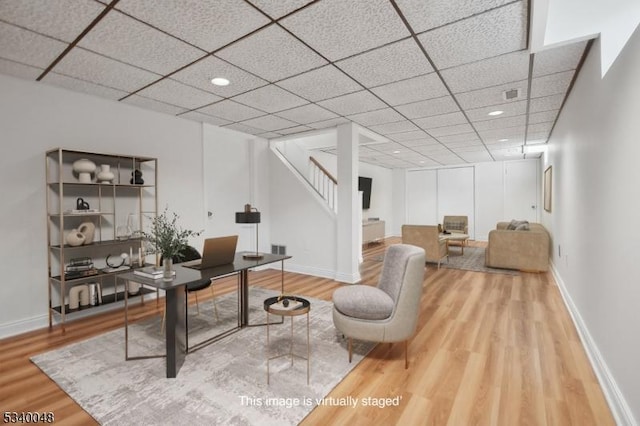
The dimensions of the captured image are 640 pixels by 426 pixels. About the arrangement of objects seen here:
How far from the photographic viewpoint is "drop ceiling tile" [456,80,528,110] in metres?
3.25

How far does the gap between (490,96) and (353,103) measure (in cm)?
160

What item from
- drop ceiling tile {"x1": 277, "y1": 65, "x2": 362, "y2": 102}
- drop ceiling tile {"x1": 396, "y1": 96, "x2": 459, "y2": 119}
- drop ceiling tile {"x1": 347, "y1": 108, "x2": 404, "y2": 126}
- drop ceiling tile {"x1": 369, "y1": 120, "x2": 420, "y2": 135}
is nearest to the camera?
drop ceiling tile {"x1": 277, "y1": 65, "x2": 362, "y2": 102}

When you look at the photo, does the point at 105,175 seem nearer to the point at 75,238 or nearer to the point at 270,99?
the point at 75,238

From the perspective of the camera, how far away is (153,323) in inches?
129

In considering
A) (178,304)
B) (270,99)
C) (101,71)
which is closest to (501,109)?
(270,99)

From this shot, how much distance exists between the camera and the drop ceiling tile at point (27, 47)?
87.9 inches

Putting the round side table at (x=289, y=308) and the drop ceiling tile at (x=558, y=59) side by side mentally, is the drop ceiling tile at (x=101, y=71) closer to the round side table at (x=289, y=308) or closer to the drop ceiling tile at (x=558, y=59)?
the round side table at (x=289, y=308)

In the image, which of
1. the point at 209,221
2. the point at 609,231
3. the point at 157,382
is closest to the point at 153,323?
the point at 157,382

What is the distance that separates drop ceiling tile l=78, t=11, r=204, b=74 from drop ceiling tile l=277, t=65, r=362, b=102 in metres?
0.96

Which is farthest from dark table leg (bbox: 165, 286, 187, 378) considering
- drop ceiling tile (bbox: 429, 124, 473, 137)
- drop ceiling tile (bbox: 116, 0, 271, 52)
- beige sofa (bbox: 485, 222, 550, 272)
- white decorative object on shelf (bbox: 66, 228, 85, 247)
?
beige sofa (bbox: 485, 222, 550, 272)

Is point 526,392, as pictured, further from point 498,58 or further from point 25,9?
point 25,9

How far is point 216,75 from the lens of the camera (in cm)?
297

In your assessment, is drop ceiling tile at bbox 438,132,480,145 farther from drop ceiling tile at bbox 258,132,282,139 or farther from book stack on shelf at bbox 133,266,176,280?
book stack on shelf at bbox 133,266,176,280

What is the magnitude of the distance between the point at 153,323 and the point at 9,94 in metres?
2.69
